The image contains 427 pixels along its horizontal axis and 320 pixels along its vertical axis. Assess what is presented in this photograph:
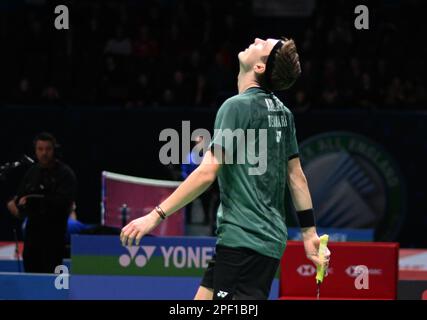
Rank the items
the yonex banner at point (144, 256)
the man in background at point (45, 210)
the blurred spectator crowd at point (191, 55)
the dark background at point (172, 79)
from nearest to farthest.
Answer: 1. the yonex banner at point (144, 256)
2. the man in background at point (45, 210)
3. the dark background at point (172, 79)
4. the blurred spectator crowd at point (191, 55)

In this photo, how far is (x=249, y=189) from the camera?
4184 millimetres

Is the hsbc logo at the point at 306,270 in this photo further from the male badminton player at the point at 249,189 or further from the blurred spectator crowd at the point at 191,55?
the blurred spectator crowd at the point at 191,55

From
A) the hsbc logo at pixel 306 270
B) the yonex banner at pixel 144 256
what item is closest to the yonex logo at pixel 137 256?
the yonex banner at pixel 144 256

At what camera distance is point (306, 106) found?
12.4m

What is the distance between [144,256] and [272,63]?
3623mm

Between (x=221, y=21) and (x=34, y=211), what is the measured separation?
654 cm

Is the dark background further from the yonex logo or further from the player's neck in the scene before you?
the player's neck

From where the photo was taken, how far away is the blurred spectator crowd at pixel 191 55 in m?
12.8

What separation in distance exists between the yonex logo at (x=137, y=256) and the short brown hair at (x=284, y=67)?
139 inches

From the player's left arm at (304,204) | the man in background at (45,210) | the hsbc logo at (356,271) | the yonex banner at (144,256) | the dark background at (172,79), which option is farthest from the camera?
the dark background at (172,79)

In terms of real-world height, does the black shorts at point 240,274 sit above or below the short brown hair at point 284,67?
below

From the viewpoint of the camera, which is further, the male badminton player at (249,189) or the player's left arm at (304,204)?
the player's left arm at (304,204)
